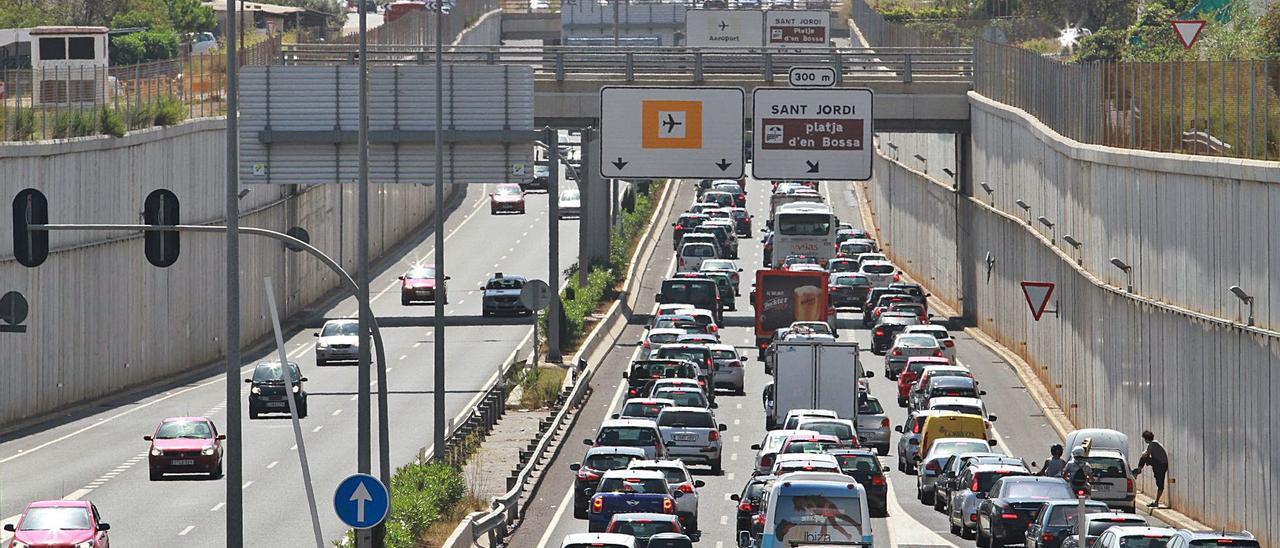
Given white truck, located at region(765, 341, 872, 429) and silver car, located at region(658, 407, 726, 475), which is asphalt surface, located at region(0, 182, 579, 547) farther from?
white truck, located at region(765, 341, 872, 429)

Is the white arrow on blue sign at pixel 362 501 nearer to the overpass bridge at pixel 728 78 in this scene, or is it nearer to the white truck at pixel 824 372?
the white truck at pixel 824 372

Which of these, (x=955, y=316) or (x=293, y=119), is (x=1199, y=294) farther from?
(x=955, y=316)

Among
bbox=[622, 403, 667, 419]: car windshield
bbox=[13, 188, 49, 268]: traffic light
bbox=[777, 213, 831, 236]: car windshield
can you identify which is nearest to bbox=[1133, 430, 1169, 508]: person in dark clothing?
bbox=[622, 403, 667, 419]: car windshield

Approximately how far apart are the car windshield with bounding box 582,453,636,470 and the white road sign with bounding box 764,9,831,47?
73.5 metres

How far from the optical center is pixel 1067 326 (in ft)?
161

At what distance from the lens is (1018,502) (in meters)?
31.2

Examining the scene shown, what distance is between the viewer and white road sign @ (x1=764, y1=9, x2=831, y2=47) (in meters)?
108

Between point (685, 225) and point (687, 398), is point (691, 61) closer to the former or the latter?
point (687, 398)

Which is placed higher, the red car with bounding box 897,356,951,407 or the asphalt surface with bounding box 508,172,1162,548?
the red car with bounding box 897,356,951,407

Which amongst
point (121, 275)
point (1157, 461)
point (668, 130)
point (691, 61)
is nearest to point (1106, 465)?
point (1157, 461)

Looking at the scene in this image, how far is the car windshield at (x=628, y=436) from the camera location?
38.0 m

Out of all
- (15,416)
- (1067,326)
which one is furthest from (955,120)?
(15,416)

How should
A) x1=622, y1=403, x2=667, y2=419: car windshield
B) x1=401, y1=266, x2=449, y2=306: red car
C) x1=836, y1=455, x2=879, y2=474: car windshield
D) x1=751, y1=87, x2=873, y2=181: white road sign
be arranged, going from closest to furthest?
x1=836, y1=455, x2=879, y2=474: car windshield
x1=622, y1=403, x2=667, y2=419: car windshield
x1=751, y1=87, x2=873, y2=181: white road sign
x1=401, y1=266, x2=449, y2=306: red car

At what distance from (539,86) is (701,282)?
9.64m
